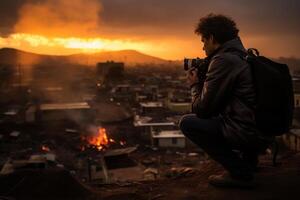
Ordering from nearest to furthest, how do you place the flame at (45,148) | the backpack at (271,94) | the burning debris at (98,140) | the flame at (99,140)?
the backpack at (271,94)
the flame at (45,148)
the burning debris at (98,140)
the flame at (99,140)

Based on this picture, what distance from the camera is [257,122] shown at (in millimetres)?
2939

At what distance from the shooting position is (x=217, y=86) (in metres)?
2.94

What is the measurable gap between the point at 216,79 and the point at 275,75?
0.42 m

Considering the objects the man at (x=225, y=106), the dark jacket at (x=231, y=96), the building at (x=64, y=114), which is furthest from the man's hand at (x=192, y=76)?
the building at (x=64, y=114)

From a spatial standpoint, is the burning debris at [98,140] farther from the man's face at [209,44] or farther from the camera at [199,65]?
the man's face at [209,44]

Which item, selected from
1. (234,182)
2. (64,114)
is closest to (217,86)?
(234,182)

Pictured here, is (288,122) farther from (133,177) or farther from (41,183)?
(133,177)

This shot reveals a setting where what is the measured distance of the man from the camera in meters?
2.93

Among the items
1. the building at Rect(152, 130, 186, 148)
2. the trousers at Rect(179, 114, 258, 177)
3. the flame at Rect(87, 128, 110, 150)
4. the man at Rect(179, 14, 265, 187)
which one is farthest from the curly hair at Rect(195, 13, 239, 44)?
the building at Rect(152, 130, 186, 148)

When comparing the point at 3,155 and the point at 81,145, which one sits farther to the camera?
the point at 81,145

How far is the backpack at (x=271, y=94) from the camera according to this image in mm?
2885

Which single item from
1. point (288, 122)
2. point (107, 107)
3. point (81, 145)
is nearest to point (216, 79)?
point (288, 122)

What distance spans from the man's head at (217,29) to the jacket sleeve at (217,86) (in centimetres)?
24

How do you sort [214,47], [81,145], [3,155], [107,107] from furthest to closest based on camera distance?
[107,107] < [81,145] < [3,155] < [214,47]
